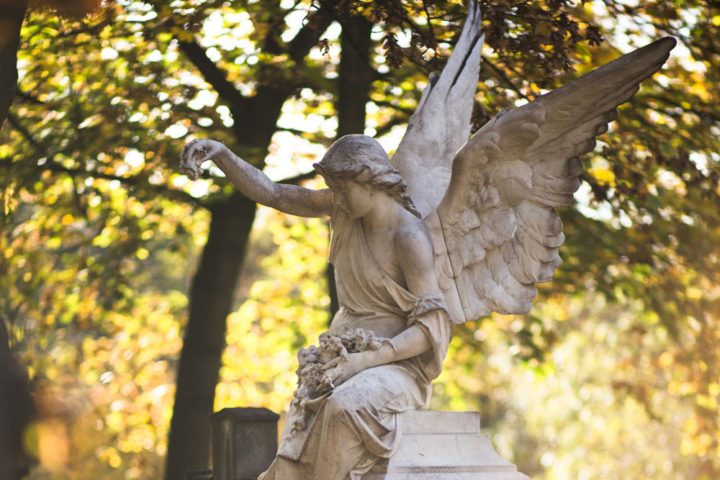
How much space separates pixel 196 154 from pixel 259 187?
46cm

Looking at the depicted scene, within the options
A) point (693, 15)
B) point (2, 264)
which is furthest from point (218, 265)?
point (693, 15)

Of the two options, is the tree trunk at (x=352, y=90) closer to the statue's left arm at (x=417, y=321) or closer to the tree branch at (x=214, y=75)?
the tree branch at (x=214, y=75)

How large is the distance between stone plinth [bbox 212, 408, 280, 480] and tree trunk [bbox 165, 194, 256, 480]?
110 inches

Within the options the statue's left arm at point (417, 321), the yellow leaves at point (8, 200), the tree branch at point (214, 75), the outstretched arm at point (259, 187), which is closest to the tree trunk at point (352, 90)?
the tree branch at point (214, 75)

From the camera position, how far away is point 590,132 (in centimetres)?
459

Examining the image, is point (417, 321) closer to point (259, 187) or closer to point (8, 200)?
point (259, 187)

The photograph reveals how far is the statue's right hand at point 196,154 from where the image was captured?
4.32 m

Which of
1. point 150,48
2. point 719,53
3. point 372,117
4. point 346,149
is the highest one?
point 346,149

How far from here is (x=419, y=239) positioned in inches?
179

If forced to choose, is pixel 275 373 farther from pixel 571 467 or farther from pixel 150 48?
pixel 571 467

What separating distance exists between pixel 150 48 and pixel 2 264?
2759 mm

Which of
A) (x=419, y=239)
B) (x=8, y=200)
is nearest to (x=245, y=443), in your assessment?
(x=419, y=239)

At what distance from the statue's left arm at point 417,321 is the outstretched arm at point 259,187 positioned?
1.83 ft

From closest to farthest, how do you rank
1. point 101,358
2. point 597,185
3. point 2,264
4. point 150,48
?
point 597,185
point 150,48
point 2,264
point 101,358
